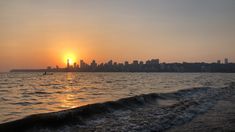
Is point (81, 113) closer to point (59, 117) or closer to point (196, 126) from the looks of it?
point (59, 117)

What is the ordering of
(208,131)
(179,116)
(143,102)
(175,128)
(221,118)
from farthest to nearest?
(143,102) → (179,116) → (221,118) → (175,128) → (208,131)

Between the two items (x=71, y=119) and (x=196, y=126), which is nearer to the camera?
(x=196, y=126)

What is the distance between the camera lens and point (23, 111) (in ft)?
71.3

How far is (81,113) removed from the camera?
2006cm

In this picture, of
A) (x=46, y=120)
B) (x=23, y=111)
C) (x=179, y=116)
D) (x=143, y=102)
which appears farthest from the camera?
(x=143, y=102)

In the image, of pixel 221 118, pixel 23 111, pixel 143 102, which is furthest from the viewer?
pixel 143 102

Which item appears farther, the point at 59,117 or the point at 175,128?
the point at 59,117

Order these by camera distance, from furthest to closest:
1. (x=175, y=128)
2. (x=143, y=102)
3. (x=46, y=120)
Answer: (x=143, y=102) < (x=46, y=120) < (x=175, y=128)

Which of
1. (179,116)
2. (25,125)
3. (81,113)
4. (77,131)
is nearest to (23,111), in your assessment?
(81,113)

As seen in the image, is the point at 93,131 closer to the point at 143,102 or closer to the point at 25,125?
the point at 25,125

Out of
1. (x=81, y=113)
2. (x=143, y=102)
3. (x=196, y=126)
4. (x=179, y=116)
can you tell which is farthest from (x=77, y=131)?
(x=143, y=102)

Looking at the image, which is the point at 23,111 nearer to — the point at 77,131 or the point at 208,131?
the point at 77,131

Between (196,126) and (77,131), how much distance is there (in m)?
6.43

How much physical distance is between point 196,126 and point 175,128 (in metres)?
1.24
